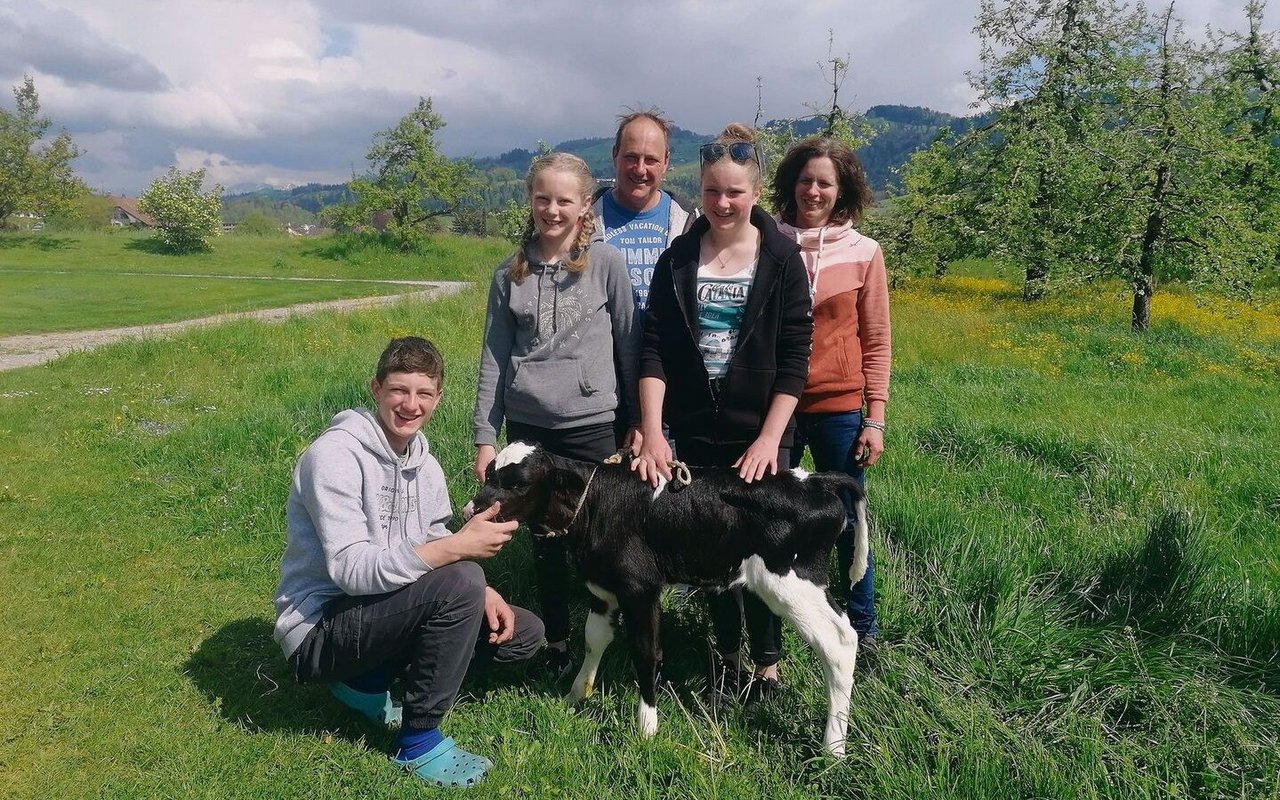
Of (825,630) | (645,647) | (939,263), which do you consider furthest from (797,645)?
(939,263)

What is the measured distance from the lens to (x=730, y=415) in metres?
3.06

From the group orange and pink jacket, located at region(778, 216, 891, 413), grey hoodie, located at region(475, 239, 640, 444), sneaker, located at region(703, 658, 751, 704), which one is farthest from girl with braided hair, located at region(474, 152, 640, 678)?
sneaker, located at region(703, 658, 751, 704)

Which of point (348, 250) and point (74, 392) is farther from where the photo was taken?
point (348, 250)

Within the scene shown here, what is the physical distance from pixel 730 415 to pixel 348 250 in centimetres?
3356

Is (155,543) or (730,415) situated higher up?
(730,415)

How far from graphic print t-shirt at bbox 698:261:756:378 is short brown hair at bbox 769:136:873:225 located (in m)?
0.61

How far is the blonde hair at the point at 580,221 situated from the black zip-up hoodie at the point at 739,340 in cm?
34

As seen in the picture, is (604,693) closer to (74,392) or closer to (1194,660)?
(1194,660)

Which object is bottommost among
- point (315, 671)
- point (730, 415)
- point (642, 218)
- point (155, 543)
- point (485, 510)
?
point (155, 543)

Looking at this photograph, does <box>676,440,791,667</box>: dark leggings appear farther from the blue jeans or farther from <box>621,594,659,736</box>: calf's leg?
<box>621,594,659,736</box>: calf's leg

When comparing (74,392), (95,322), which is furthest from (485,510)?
(95,322)

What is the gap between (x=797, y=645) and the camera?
11.6 ft

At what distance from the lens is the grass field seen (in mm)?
2732

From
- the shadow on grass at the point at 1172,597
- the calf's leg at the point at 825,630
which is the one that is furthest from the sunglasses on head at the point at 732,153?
the shadow on grass at the point at 1172,597
